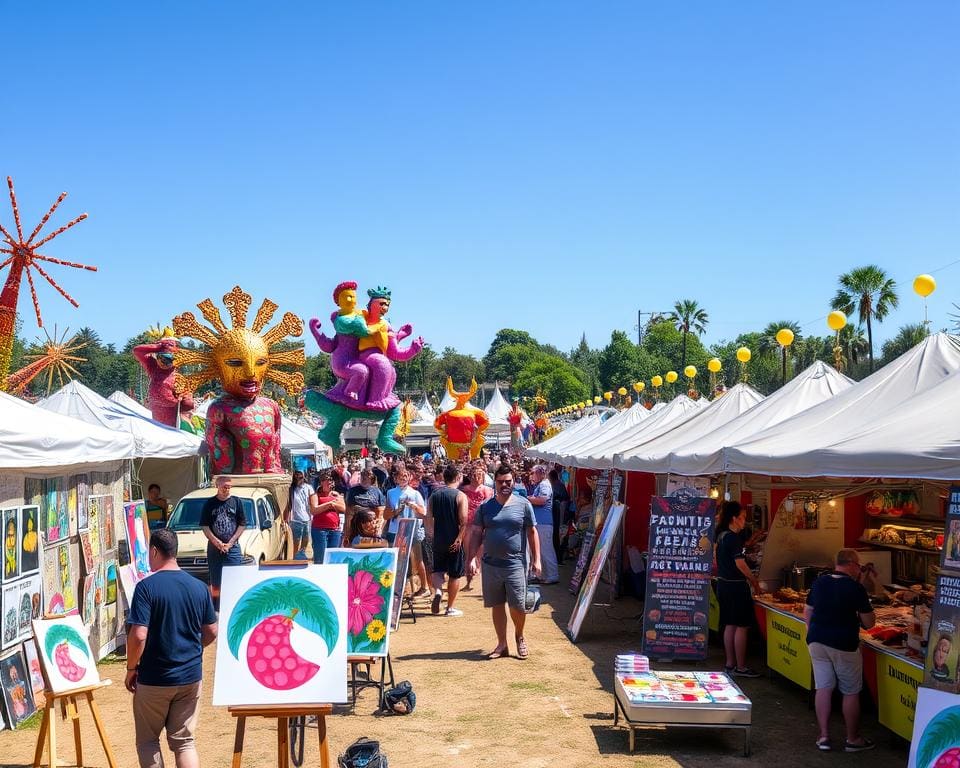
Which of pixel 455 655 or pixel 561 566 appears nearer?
pixel 455 655

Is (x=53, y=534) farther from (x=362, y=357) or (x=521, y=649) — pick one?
(x=362, y=357)

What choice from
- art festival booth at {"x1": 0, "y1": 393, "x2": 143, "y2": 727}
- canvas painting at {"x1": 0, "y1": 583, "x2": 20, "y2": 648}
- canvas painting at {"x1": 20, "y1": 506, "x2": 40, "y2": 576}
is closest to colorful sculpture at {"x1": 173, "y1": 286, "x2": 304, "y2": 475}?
art festival booth at {"x1": 0, "y1": 393, "x2": 143, "y2": 727}

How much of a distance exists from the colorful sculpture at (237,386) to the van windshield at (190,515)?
3194mm

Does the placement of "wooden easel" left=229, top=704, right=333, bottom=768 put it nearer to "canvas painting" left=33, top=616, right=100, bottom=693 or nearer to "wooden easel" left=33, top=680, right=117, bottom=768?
"wooden easel" left=33, top=680, right=117, bottom=768

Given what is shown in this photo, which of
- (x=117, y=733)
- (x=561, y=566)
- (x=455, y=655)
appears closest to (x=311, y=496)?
(x=455, y=655)

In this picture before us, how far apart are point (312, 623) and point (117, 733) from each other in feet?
9.43

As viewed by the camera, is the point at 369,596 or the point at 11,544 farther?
the point at 369,596

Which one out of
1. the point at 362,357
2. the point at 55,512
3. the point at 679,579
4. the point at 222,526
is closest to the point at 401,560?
the point at 222,526

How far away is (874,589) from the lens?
9.46 metres

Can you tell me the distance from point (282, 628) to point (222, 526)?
4.89 m

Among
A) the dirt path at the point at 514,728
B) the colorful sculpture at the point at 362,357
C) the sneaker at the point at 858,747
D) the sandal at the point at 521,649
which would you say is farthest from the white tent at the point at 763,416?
the colorful sculpture at the point at 362,357

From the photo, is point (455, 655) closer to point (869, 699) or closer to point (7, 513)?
point (869, 699)

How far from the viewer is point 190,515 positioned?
13852 millimetres

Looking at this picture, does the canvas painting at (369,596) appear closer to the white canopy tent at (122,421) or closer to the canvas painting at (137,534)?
the canvas painting at (137,534)
